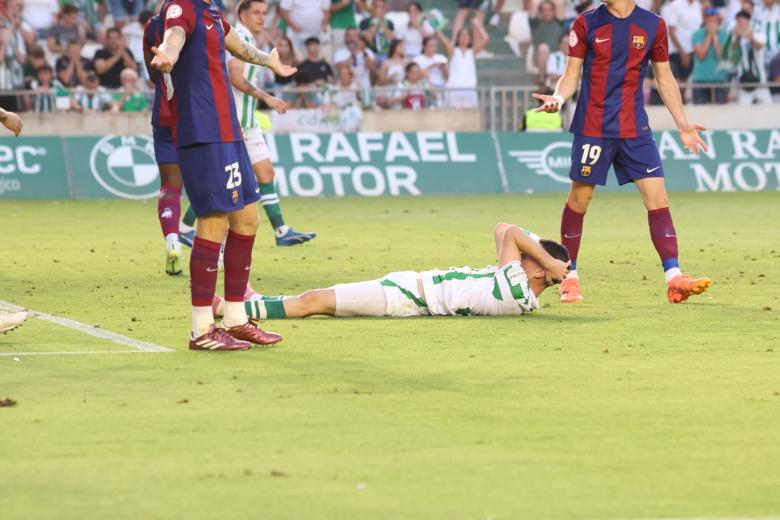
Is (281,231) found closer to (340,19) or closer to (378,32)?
(378,32)

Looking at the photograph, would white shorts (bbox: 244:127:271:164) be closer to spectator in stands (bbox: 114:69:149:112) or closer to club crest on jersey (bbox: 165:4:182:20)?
club crest on jersey (bbox: 165:4:182:20)

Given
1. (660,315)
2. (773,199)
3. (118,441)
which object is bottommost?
(773,199)

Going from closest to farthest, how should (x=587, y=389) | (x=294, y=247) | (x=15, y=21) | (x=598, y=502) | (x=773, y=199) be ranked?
1. (x=598, y=502)
2. (x=587, y=389)
3. (x=294, y=247)
4. (x=773, y=199)
5. (x=15, y=21)

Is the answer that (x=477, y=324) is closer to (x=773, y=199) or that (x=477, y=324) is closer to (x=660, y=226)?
(x=660, y=226)

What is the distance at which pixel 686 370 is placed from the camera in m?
8.21

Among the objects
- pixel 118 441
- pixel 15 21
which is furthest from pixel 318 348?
pixel 15 21

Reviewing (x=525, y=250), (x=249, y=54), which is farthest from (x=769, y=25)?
(x=249, y=54)

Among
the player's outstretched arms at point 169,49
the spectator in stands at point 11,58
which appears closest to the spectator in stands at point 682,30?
the spectator in stands at point 11,58

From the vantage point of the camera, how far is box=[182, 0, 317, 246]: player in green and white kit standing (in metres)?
14.4

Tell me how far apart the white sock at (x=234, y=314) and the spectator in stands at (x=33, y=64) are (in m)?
17.3

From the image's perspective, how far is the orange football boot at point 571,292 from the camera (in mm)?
11398

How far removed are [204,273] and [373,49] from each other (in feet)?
63.8

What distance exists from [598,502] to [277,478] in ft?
3.85

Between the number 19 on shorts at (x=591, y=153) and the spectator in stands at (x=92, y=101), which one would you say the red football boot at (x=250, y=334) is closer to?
the number 19 on shorts at (x=591, y=153)
